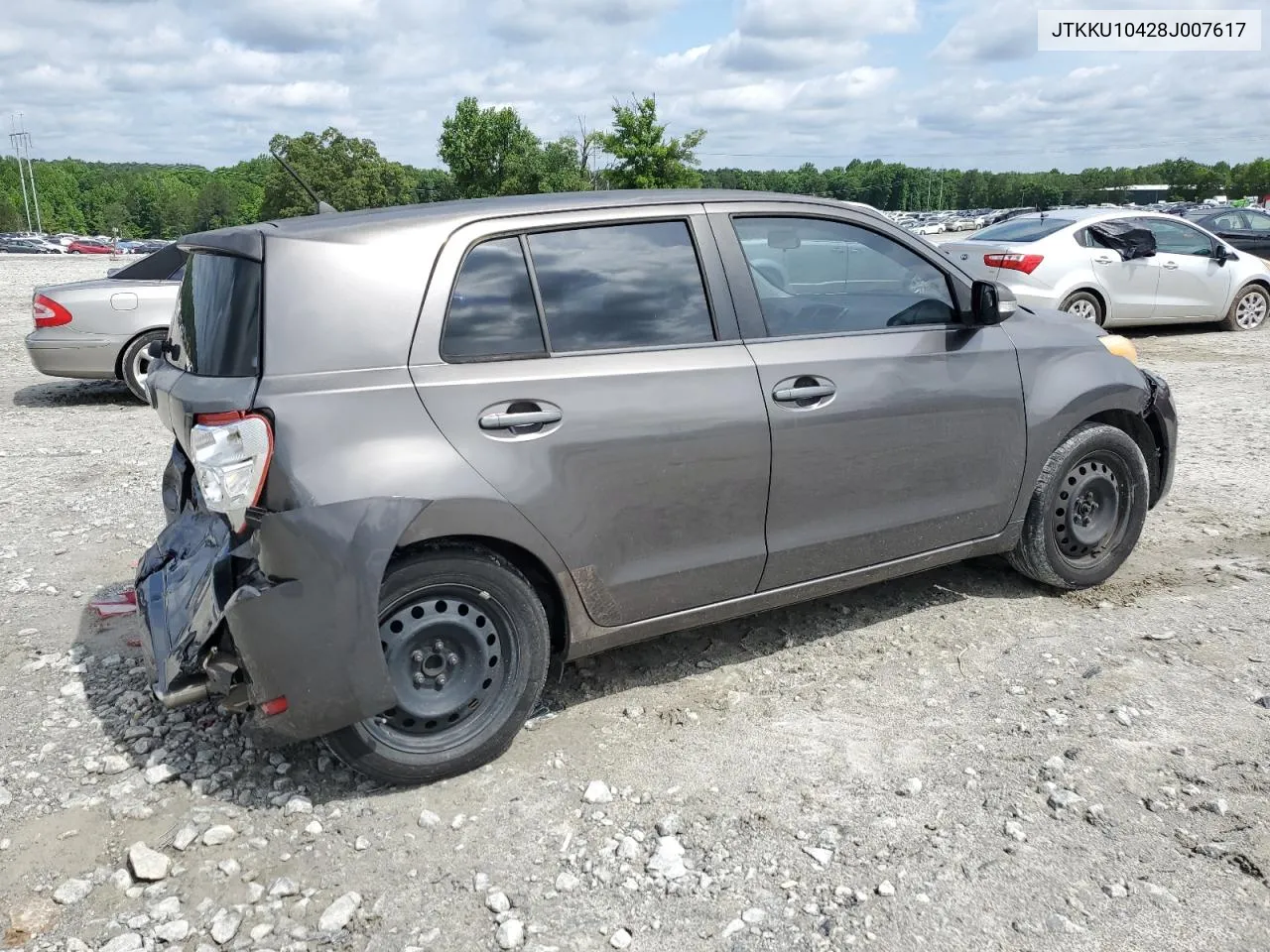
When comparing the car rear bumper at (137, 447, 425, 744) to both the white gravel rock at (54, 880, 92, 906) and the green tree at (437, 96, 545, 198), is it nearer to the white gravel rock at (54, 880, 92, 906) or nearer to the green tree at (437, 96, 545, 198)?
the white gravel rock at (54, 880, 92, 906)

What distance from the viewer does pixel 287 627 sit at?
10.1 feet

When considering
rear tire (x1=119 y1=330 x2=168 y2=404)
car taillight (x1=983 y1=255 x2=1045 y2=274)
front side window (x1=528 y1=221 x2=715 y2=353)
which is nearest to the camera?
front side window (x1=528 y1=221 x2=715 y2=353)

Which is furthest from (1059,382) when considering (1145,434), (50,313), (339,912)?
(50,313)

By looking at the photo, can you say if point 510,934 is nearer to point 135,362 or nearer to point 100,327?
point 135,362

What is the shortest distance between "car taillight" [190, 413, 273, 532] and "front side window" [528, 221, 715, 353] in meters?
0.99

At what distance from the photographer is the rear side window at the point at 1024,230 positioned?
12195 mm

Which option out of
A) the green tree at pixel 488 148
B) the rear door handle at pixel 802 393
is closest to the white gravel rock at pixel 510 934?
the rear door handle at pixel 802 393

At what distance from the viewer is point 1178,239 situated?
1312 centimetres

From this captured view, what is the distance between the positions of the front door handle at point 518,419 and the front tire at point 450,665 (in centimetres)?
40

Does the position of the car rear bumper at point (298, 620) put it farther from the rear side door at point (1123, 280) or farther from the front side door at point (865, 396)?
the rear side door at point (1123, 280)

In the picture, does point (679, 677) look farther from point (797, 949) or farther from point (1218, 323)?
point (1218, 323)

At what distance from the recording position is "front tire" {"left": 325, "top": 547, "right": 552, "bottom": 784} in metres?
3.29

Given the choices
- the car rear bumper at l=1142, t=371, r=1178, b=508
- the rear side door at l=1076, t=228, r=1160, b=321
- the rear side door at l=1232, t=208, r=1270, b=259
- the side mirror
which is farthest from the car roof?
the rear side door at l=1232, t=208, r=1270, b=259

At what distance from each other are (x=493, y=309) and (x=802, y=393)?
1.18m
